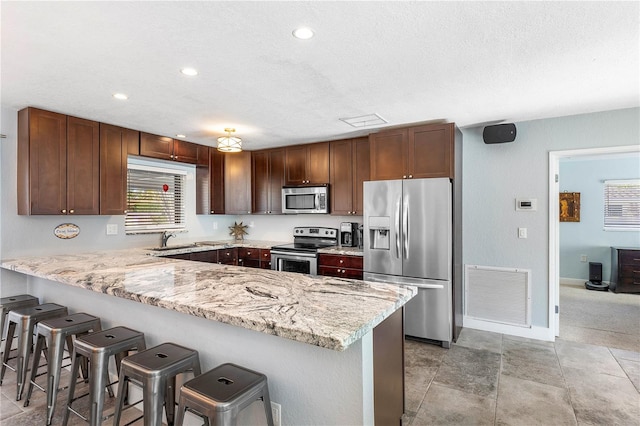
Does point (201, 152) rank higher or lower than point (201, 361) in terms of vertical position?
higher

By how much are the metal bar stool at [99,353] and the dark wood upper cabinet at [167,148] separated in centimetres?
262

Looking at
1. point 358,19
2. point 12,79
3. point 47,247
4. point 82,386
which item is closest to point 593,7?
point 358,19

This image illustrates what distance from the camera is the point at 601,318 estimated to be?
414 cm

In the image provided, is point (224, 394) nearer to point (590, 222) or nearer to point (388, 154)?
point (388, 154)

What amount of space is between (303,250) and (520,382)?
255cm

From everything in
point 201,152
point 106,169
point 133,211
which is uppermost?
point 201,152

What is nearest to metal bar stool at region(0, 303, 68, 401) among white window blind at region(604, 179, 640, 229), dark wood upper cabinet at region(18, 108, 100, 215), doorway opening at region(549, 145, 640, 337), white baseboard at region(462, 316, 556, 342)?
dark wood upper cabinet at region(18, 108, 100, 215)

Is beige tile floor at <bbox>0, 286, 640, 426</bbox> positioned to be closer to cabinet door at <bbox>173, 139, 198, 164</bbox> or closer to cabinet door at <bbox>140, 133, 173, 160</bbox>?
cabinet door at <bbox>140, 133, 173, 160</bbox>

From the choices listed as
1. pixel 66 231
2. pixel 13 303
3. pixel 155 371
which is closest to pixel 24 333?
pixel 13 303

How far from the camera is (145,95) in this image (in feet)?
8.95

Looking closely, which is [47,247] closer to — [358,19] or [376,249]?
[376,249]

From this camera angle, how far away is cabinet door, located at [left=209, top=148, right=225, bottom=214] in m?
4.91

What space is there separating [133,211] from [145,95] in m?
1.99

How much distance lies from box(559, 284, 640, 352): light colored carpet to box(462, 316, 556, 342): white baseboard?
223mm
